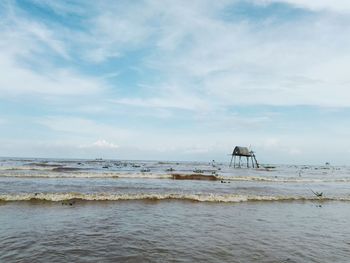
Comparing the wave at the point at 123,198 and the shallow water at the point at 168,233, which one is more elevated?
the wave at the point at 123,198

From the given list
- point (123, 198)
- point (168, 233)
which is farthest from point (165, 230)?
point (123, 198)

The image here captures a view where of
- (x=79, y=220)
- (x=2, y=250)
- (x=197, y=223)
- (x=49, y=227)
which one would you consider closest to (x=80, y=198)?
(x=79, y=220)

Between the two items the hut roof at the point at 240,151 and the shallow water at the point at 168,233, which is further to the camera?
the hut roof at the point at 240,151

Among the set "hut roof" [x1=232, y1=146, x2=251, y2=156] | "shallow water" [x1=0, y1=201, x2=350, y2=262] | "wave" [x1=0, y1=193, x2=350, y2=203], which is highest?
"hut roof" [x1=232, y1=146, x2=251, y2=156]

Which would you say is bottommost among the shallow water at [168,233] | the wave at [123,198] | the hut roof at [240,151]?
the shallow water at [168,233]

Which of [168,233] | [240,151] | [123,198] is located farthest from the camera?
[240,151]

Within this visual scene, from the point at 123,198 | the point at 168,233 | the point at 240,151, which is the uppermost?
the point at 240,151

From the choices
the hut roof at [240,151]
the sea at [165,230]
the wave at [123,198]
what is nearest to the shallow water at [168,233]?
the sea at [165,230]

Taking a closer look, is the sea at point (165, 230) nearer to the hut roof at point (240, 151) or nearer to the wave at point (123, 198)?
the wave at point (123, 198)

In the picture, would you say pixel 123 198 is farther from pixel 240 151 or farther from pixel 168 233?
pixel 240 151

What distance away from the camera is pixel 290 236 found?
12797mm

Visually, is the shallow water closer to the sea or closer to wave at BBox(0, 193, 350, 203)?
the sea

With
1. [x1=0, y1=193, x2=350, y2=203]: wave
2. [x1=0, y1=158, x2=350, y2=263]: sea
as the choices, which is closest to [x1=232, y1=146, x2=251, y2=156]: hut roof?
[x1=0, y1=193, x2=350, y2=203]: wave

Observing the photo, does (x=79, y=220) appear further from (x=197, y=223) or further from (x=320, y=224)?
(x=320, y=224)
